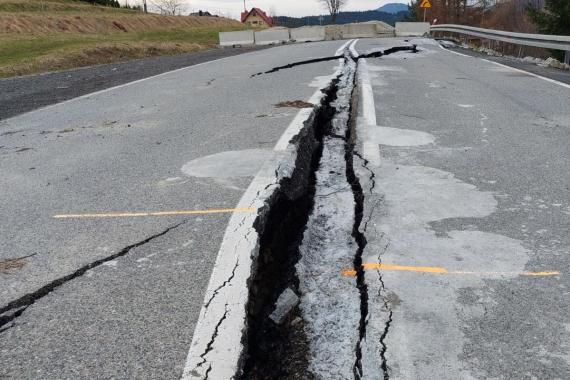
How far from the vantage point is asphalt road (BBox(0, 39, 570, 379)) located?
1.98 m

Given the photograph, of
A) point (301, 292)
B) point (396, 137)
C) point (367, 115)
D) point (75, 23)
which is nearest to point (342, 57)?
point (367, 115)

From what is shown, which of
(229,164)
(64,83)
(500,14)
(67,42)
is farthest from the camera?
(500,14)

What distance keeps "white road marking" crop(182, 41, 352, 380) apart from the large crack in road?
0.20 ft

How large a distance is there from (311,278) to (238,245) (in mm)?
471

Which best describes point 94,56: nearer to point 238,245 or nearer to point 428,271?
point 238,245

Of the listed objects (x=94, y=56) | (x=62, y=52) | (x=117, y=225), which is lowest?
(x=117, y=225)

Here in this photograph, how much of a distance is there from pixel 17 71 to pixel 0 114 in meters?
6.90

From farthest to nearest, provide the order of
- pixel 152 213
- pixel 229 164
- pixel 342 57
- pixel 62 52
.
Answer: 1. pixel 62 52
2. pixel 342 57
3. pixel 229 164
4. pixel 152 213

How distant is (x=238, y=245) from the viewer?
276cm

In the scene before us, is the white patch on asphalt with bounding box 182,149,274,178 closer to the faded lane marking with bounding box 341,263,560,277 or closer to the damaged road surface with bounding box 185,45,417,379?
the damaged road surface with bounding box 185,45,417,379

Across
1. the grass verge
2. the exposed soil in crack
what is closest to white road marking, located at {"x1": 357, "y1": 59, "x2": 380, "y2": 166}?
the exposed soil in crack

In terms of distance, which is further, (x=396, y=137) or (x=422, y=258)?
(x=396, y=137)

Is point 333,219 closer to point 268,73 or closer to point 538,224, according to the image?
point 538,224

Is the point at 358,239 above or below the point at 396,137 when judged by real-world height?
below
